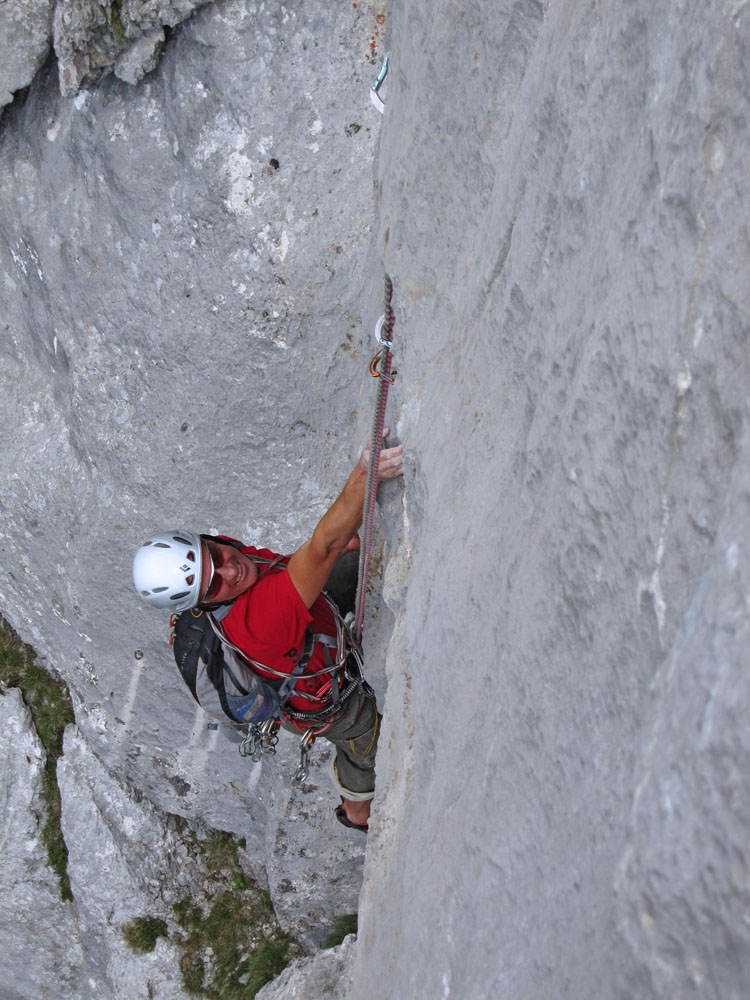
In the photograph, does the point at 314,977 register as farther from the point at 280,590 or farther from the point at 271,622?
the point at 280,590

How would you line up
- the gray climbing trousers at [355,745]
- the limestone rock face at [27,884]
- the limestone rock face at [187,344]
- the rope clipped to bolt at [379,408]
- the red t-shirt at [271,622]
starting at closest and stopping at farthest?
the rope clipped to bolt at [379,408] < the red t-shirt at [271,622] < the limestone rock face at [187,344] < the gray climbing trousers at [355,745] < the limestone rock face at [27,884]

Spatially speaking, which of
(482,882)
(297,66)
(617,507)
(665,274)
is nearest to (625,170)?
(665,274)

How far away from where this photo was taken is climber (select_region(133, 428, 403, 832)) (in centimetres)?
364

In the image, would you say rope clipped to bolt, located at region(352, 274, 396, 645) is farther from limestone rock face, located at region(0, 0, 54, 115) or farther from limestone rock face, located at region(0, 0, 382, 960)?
limestone rock face, located at region(0, 0, 54, 115)

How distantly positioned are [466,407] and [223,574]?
2038 mm

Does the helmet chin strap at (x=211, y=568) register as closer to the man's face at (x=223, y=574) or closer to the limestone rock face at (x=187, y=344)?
the man's face at (x=223, y=574)

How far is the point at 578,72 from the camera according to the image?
5.30 feet

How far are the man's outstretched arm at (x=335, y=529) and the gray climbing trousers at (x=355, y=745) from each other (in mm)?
1076

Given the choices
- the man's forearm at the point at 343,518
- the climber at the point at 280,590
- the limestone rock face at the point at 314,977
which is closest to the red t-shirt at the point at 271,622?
the climber at the point at 280,590

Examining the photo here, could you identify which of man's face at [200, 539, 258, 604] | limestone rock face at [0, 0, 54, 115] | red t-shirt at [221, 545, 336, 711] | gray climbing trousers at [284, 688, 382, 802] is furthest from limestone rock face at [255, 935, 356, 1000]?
limestone rock face at [0, 0, 54, 115]

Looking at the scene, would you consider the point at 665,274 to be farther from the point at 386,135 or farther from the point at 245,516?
the point at 245,516

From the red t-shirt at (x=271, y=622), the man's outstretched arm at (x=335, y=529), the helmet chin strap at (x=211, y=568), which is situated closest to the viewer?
the man's outstretched arm at (x=335, y=529)

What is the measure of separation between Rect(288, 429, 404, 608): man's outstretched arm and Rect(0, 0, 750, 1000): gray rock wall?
119mm

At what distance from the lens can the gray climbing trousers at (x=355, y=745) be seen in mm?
4648
